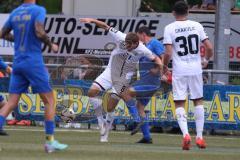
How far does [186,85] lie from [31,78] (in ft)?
9.49

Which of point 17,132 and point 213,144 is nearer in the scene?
point 213,144

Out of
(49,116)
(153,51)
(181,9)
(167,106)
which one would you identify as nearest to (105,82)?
(153,51)

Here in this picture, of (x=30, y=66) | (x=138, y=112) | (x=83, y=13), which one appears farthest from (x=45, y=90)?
(x=83, y=13)

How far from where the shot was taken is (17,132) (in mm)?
17531

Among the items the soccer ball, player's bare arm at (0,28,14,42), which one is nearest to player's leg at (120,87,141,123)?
the soccer ball

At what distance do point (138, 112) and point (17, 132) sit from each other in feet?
9.12

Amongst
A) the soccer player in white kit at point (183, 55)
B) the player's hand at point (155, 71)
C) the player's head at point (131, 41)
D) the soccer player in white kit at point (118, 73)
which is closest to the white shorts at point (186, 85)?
the soccer player in white kit at point (183, 55)

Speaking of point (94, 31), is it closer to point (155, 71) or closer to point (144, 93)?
point (155, 71)

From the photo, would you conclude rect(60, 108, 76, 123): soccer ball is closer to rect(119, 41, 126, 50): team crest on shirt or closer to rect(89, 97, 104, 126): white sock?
rect(89, 97, 104, 126): white sock

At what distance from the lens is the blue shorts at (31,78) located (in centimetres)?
1170

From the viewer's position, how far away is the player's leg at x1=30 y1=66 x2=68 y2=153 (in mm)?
11719

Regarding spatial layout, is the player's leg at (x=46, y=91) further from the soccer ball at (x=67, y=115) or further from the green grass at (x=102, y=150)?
the soccer ball at (x=67, y=115)

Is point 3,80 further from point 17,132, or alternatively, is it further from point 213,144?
point 213,144

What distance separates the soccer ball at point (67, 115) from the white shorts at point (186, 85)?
533 centimetres
